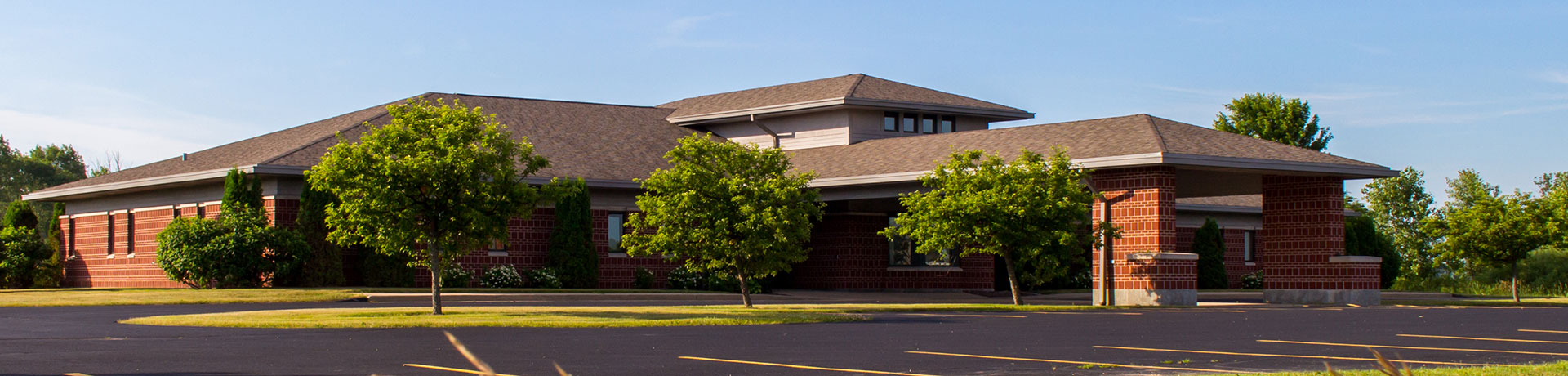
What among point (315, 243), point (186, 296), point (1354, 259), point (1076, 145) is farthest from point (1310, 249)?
point (186, 296)

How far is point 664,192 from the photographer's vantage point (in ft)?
93.6

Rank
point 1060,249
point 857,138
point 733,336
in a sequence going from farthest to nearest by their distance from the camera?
point 857,138 → point 1060,249 → point 733,336

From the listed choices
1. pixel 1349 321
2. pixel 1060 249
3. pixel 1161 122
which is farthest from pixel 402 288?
pixel 1349 321

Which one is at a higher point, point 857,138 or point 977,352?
point 857,138

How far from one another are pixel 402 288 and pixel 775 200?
1131 centimetres

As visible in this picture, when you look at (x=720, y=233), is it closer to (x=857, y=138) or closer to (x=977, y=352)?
(x=977, y=352)

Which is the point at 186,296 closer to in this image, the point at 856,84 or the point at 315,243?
the point at 315,243

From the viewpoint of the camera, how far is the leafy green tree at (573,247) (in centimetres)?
Answer: 3850

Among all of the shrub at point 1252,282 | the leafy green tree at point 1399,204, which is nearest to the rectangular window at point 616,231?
the shrub at point 1252,282

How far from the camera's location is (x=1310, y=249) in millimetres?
33594

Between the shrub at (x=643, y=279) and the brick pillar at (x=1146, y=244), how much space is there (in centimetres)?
1336

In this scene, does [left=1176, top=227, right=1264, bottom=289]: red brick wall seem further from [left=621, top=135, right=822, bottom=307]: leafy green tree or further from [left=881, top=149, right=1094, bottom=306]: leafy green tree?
[left=621, top=135, right=822, bottom=307]: leafy green tree

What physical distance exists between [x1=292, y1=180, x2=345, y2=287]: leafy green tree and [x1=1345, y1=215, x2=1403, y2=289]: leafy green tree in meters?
32.0

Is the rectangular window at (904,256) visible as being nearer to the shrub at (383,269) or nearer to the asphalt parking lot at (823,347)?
the shrub at (383,269)
